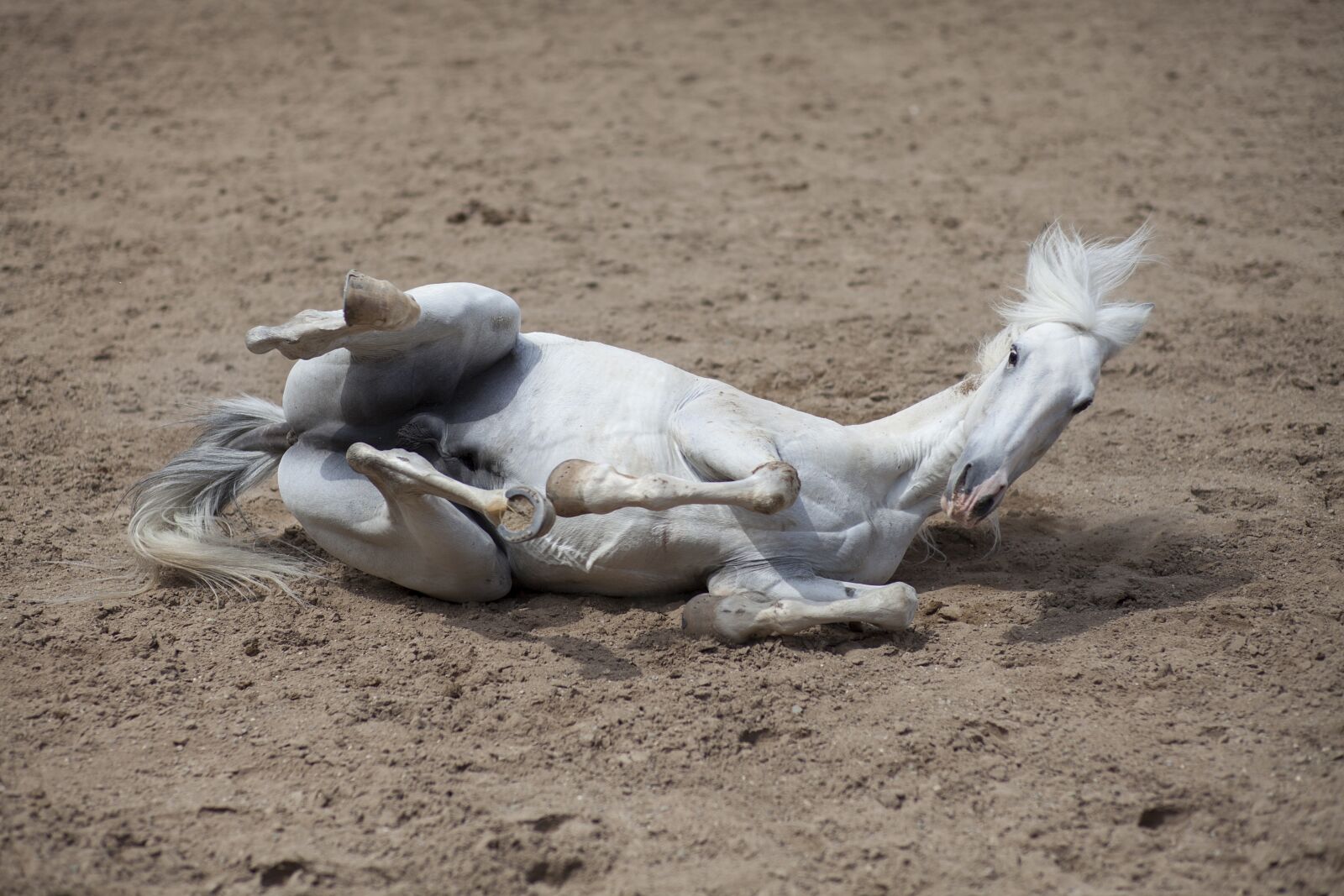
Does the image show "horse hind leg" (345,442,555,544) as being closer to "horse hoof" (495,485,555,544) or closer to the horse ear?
"horse hoof" (495,485,555,544)

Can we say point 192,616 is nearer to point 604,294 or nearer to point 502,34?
point 604,294

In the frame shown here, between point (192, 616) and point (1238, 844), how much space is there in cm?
273

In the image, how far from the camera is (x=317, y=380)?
3.45m

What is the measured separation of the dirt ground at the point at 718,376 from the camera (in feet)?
8.37

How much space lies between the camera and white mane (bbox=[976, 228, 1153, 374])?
3340mm

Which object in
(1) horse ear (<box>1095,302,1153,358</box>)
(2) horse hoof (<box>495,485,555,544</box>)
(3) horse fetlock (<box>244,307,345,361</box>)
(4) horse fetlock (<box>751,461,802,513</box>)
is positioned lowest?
(2) horse hoof (<box>495,485,555,544</box>)

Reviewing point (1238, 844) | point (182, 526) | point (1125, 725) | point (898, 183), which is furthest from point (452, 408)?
point (898, 183)

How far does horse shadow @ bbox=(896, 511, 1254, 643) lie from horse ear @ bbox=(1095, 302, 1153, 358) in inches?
29.4

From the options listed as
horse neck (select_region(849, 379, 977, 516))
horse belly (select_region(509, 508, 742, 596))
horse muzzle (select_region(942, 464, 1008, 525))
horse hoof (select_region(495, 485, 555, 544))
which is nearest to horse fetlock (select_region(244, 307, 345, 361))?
horse hoof (select_region(495, 485, 555, 544))

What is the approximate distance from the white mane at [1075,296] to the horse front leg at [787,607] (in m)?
0.80

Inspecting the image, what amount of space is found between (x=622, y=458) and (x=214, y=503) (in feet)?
4.44

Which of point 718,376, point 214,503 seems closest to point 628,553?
point 214,503

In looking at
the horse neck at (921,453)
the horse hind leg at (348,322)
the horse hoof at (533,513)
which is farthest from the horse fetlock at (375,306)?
the horse neck at (921,453)

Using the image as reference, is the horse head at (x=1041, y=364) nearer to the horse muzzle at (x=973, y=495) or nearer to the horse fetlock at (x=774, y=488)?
the horse muzzle at (x=973, y=495)
